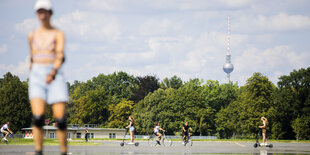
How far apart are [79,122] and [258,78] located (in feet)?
172

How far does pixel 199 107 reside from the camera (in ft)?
371

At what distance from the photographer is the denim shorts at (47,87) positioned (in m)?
7.96

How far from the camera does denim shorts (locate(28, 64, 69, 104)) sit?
7.96 m

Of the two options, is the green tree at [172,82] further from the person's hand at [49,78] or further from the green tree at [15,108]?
the person's hand at [49,78]

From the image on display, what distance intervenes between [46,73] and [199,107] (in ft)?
348

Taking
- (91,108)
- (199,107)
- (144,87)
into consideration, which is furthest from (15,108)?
(199,107)

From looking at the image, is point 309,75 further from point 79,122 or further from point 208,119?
point 79,122

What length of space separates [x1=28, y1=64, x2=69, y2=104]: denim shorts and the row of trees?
86.8 metres

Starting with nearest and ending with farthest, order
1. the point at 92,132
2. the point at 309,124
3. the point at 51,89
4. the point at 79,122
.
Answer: the point at 51,89 → the point at 309,124 → the point at 92,132 → the point at 79,122

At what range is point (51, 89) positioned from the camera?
315 inches

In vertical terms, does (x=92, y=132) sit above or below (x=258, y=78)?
below

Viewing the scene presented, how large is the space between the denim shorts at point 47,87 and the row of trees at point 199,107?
86.8m

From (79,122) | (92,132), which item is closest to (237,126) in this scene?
(92,132)

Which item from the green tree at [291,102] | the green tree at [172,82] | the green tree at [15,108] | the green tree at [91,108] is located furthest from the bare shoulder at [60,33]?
the green tree at [172,82]
